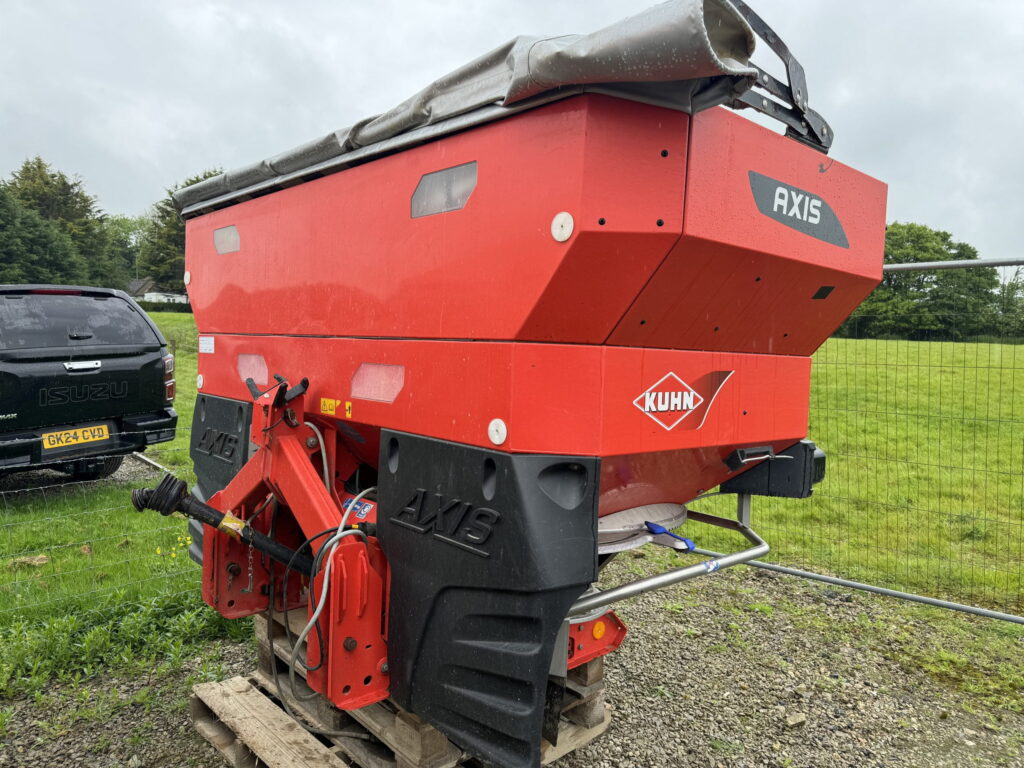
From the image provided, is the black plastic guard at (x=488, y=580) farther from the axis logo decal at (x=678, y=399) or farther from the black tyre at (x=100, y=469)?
the black tyre at (x=100, y=469)

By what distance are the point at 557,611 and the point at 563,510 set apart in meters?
0.28

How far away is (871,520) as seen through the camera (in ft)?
17.9

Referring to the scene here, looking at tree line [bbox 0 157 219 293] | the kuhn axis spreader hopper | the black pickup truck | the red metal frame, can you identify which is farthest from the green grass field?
tree line [bbox 0 157 219 293]

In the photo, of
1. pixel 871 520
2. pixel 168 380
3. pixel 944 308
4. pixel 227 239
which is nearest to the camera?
pixel 227 239

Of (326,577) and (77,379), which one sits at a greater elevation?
(77,379)

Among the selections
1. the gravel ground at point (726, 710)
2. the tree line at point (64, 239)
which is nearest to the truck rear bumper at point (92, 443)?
the gravel ground at point (726, 710)

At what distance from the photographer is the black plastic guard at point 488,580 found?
188 cm

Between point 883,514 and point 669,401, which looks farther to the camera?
point 883,514

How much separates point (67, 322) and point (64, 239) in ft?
137

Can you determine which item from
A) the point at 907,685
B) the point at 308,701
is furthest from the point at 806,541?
the point at 308,701

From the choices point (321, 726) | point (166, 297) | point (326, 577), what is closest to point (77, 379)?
point (321, 726)

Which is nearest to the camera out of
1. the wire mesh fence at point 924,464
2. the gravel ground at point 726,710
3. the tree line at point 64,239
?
the gravel ground at point 726,710

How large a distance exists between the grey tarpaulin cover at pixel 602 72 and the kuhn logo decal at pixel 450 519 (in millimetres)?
1144

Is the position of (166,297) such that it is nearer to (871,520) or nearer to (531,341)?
(871,520)
